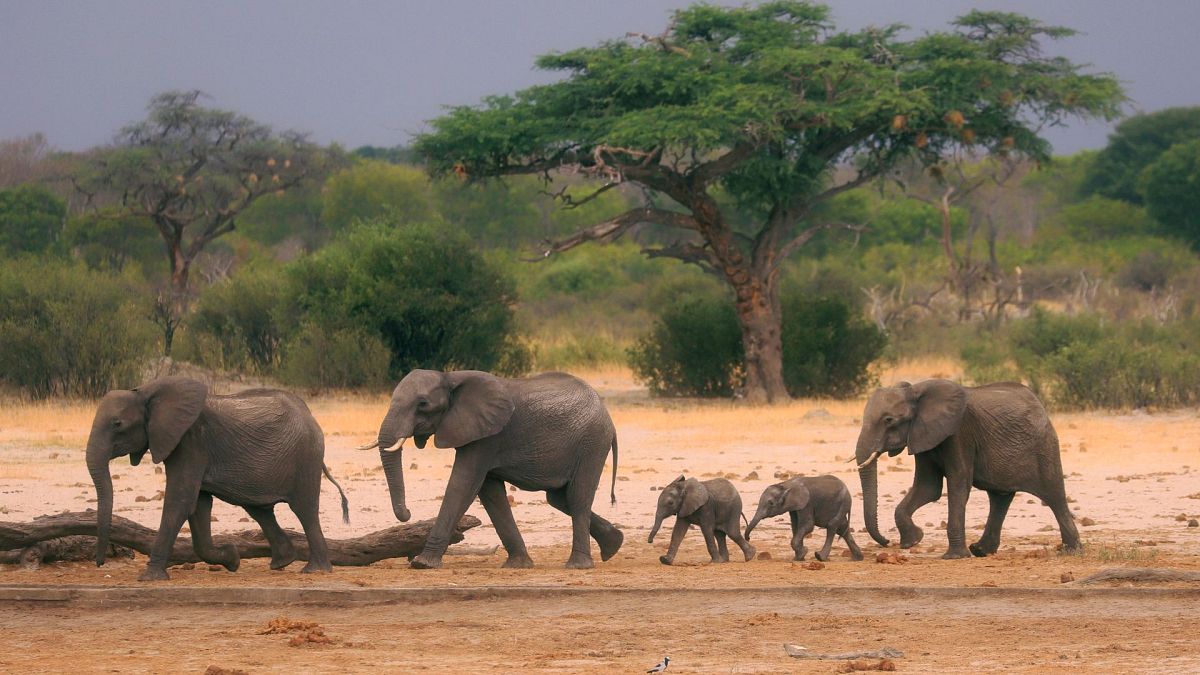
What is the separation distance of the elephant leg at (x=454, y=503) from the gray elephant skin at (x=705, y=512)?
1.27 meters

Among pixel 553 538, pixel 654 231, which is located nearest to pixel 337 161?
pixel 654 231

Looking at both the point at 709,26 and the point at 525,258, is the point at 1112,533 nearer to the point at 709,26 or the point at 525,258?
the point at 525,258

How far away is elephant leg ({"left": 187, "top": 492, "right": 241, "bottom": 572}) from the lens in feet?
34.6

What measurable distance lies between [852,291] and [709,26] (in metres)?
13.0

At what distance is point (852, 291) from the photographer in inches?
1607

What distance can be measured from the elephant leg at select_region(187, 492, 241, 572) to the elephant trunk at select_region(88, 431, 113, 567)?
597 millimetres

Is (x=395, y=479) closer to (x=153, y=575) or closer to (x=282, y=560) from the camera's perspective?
(x=282, y=560)

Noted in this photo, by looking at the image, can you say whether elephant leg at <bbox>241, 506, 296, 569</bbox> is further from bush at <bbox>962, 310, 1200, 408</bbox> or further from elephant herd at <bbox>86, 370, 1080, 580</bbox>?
bush at <bbox>962, 310, 1200, 408</bbox>

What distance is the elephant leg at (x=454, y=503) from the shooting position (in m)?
11.0

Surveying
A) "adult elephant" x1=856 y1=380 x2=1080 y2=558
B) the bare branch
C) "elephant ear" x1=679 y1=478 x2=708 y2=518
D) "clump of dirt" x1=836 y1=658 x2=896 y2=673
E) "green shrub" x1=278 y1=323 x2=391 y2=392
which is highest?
the bare branch

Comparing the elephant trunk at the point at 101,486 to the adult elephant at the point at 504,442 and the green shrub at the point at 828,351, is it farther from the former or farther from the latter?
the green shrub at the point at 828,351

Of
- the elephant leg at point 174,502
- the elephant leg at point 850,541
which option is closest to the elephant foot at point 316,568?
the elephant leg at point 174,502

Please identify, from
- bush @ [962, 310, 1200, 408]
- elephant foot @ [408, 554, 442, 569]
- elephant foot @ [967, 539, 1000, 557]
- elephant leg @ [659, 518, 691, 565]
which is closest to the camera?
elephant foot @ [408, 554, 442, 569]

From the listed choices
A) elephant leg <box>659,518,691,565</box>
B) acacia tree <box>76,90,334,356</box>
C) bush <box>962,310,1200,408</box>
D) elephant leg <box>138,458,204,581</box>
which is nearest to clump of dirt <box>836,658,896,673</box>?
elephant leg <box>659,518,691,565</box>
